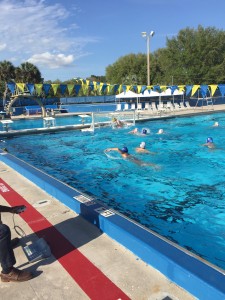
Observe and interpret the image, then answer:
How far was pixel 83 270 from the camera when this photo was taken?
3.07m

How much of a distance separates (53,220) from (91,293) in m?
1.71

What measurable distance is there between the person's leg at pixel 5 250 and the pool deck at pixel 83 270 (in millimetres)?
200

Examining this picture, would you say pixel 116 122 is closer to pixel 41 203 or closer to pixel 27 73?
pixel 41 203

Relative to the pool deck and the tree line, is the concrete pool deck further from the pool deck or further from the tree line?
the tree line

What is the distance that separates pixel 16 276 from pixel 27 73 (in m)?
39.6

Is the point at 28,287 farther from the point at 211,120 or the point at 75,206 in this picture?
the point at 211,120

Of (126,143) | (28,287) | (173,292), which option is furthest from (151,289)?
(126,143)

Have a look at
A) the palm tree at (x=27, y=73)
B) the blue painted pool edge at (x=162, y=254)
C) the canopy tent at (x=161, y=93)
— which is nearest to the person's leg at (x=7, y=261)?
the blue painted pool edge at (x=162, y=254)

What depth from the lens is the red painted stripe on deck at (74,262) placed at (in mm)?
2742

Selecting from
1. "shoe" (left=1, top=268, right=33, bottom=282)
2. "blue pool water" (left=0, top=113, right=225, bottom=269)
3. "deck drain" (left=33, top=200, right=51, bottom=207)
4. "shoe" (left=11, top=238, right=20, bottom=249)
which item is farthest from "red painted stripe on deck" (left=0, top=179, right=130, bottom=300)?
"blue pool water" (left=0, top=113, right=225, bottom=269)

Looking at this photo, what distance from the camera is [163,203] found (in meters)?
6.39

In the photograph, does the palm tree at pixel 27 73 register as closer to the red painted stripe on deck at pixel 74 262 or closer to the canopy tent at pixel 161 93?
the canopy tent at pixel 161 93

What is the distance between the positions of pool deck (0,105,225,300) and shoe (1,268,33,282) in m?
0.05

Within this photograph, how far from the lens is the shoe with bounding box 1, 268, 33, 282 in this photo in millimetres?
2883
